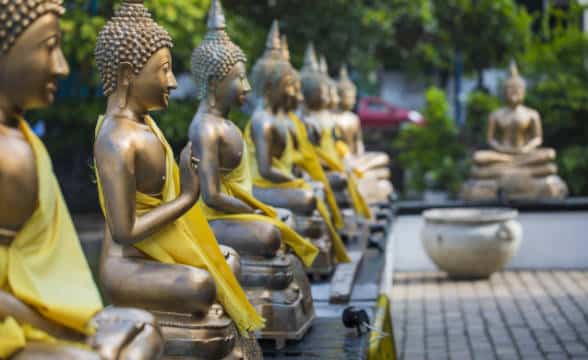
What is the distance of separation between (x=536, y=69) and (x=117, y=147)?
1247cm

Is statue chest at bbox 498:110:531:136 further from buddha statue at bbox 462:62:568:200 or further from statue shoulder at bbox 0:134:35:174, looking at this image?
statue shoulder at bbox 0:134:35:174

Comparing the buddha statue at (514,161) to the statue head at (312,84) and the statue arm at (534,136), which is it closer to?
the statue arm at (534,136)

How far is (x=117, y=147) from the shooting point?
3293mm

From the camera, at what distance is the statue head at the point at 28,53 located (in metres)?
2.38

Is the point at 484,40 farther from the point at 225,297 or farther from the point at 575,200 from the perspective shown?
the point at 225,297

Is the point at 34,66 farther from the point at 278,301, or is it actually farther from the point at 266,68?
the point at 266,68

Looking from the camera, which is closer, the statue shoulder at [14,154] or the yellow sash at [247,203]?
the statue shoulder at [14,154]

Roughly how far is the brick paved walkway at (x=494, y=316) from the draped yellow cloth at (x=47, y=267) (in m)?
4.29

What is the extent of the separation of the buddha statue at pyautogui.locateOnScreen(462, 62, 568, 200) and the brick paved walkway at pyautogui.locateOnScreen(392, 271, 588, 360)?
5.39 ft

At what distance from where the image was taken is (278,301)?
469 cm

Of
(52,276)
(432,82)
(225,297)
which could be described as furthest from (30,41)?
(432,82)

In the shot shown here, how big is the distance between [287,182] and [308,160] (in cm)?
84

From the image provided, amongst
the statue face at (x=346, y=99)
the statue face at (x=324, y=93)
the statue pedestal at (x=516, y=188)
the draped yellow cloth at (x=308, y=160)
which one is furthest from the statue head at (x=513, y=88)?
the draped yellow cloth at (x=308, y=160)

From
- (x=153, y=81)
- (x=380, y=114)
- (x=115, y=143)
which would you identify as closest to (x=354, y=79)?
(x=380, y=114)
